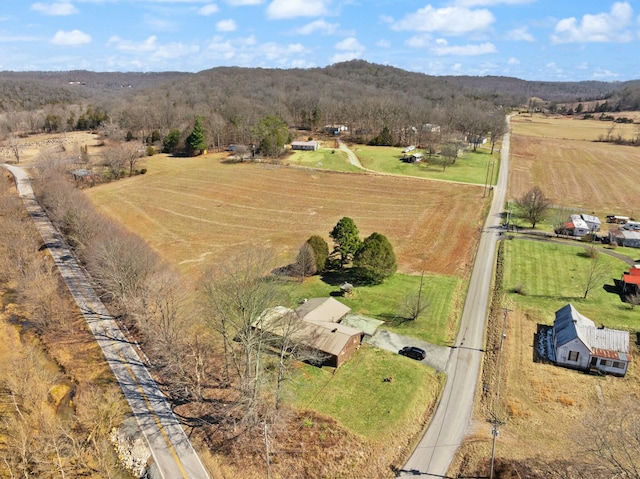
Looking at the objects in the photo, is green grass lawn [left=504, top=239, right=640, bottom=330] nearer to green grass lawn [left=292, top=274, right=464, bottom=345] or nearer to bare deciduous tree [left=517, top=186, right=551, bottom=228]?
green grass lawn [left=292, top=274, right=464, bottom=345]

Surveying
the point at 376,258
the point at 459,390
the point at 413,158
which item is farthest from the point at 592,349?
the point at 413,158

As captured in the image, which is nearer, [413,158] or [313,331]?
[313,331]

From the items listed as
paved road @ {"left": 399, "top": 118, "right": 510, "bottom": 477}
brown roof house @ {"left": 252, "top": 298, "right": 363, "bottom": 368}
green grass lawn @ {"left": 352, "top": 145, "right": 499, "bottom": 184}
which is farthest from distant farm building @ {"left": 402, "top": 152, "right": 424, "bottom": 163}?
brown roof house @ {"left": 252, "top": 298, "right": 363, "bottom": 368}

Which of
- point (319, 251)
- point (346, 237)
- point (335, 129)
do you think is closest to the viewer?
point (319, 251)

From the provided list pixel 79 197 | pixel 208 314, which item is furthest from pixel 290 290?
pixel 79 197

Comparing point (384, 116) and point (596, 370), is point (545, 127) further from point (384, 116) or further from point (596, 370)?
point (596, 370)

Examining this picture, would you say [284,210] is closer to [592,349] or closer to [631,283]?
[631,283]
